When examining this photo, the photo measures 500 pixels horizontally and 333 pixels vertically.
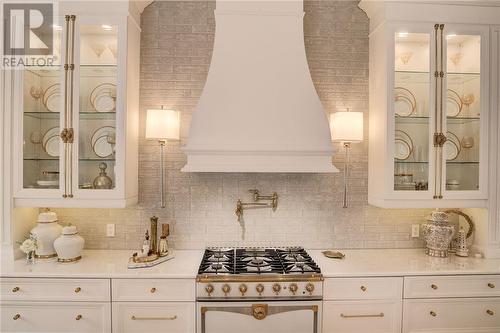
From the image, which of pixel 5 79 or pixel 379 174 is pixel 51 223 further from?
pixel 379 174

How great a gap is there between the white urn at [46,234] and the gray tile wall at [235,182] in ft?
0.82

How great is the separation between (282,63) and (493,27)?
5.62 feet

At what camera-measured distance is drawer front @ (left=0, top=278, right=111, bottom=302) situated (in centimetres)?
216

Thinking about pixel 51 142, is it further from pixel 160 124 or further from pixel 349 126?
pixel 349 126

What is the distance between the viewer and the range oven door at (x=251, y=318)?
7.06ft

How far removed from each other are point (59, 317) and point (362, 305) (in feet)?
6.86

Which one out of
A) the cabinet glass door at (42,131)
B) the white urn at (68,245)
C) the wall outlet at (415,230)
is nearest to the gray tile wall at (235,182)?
the wall outlet at (415,230)

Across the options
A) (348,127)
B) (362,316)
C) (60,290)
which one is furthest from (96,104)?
(362,316)

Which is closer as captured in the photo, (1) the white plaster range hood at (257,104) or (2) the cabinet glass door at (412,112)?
(1) the white plaster range hood at (257,104)

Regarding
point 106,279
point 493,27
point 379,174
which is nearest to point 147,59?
point 106,279

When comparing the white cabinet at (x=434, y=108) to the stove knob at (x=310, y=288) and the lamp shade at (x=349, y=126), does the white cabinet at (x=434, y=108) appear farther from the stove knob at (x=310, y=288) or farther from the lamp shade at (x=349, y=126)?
the stove knob at (x=310, y=288)

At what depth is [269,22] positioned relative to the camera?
245 centimetres

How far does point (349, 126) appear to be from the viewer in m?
2.65

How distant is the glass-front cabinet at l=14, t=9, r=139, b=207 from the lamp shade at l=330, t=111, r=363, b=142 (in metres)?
1.70
